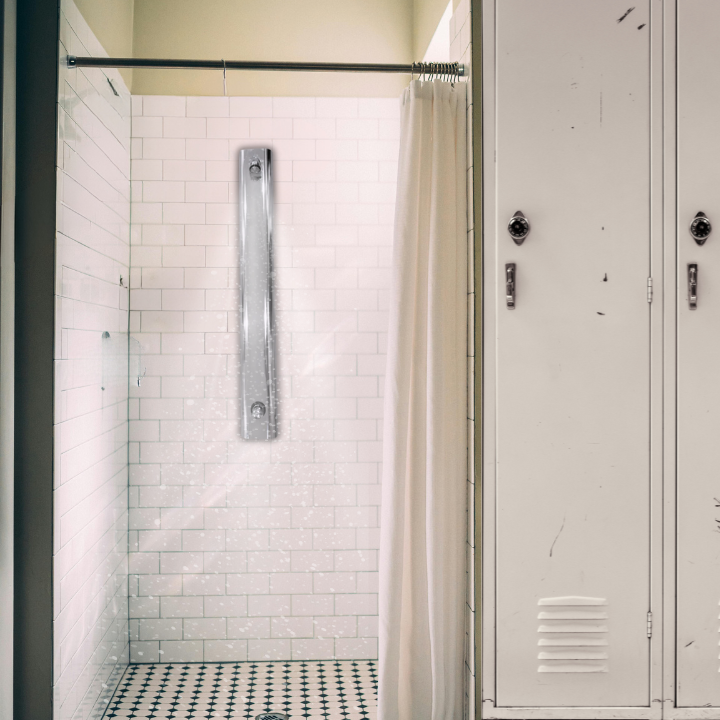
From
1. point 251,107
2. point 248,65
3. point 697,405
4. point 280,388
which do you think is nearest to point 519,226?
point 697,405

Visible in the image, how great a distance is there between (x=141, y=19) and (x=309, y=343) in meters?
1.30

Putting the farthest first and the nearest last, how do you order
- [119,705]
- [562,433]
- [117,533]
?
[117,533] → [119,705] → [562,433]

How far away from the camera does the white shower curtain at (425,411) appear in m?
1.45

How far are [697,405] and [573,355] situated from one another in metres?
0.31

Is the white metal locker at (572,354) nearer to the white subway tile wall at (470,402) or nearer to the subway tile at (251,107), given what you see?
the white subway tile wall at (470,402)

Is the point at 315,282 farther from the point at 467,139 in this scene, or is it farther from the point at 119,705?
the point at 119,705

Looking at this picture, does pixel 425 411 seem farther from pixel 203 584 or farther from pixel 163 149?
pixel 163 149

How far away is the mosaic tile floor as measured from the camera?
1.76 metres

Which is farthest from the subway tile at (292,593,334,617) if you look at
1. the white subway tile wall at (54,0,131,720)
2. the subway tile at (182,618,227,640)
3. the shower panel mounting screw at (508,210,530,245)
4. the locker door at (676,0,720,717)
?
the shower panel mounting screw at (508,210,530,245)

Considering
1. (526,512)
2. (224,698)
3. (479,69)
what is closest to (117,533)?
(224,698)

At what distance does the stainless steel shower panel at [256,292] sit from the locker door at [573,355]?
37.3 inches

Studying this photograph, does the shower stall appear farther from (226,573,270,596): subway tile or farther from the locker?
the locker

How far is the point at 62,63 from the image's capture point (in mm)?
1452

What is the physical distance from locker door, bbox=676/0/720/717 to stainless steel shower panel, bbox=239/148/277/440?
127cm
